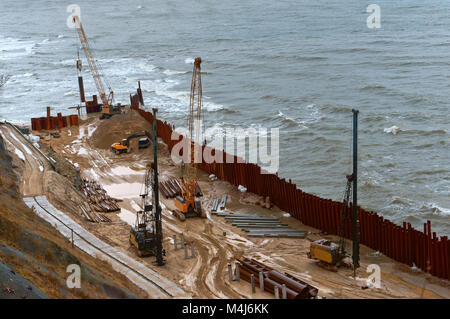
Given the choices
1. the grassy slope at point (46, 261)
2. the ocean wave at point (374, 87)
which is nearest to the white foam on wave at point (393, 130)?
the ocean wave at point (374, 87)

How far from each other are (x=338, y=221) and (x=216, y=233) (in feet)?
22.6

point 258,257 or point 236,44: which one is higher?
point 236,44

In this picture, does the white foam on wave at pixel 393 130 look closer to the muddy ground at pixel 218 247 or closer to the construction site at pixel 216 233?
the construction site at pixel 216 233

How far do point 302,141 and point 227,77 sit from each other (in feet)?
121

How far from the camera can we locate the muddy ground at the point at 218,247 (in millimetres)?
26891

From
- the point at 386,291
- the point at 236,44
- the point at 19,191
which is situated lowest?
the point at 386,291

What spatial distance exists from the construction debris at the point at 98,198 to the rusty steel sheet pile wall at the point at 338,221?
27.1 ft

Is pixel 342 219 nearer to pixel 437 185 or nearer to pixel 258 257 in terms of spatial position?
pixel 258 257

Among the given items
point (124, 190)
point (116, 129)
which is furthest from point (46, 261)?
point (116, 129)

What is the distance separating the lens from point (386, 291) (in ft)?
87.4

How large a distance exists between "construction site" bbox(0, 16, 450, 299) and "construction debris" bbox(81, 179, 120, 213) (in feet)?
0.35

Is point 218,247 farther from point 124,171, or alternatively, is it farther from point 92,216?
point 124,171

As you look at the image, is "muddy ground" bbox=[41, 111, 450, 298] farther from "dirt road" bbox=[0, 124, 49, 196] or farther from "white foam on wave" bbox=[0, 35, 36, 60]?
"white foam on wave" bbox=[0, 35, 36, 60]

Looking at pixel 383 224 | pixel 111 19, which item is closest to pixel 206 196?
pixel 383 224
